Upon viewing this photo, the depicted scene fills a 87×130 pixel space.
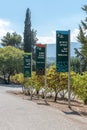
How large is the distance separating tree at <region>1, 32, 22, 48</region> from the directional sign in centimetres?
11144

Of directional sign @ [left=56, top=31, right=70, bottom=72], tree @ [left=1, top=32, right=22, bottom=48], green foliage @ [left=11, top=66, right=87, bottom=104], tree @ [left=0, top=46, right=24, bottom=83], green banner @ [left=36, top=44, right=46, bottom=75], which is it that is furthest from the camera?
tree @ [left=1, top=32, right=22, bottom=48]

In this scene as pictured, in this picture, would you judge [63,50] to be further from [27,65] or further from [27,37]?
[27,37]

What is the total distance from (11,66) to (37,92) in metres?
45.4

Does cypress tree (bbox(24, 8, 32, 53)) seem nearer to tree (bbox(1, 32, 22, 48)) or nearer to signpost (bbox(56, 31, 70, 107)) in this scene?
tree (bbox(1, 32, 22, 48))

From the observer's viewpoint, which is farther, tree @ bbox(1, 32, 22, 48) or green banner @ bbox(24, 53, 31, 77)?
tree @ bbox(1, 32, 22, 48)

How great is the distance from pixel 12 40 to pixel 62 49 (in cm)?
11249

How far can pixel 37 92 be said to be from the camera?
40.9m

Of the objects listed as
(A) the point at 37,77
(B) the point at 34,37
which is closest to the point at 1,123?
(A) the point at 37,77

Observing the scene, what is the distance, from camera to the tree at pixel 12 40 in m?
135

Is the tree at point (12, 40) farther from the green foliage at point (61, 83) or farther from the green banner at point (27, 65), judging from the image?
the green banner at point (27, 65)

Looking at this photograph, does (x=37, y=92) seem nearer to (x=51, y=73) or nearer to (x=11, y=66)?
(x=51, y=73)

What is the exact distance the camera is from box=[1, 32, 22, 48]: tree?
135m

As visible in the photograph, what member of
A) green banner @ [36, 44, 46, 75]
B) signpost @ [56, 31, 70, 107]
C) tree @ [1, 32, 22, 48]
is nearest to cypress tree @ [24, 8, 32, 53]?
tree @ [1, 32, 22, 48]

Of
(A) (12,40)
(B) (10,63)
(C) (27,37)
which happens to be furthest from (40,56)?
(A) (12,40)
